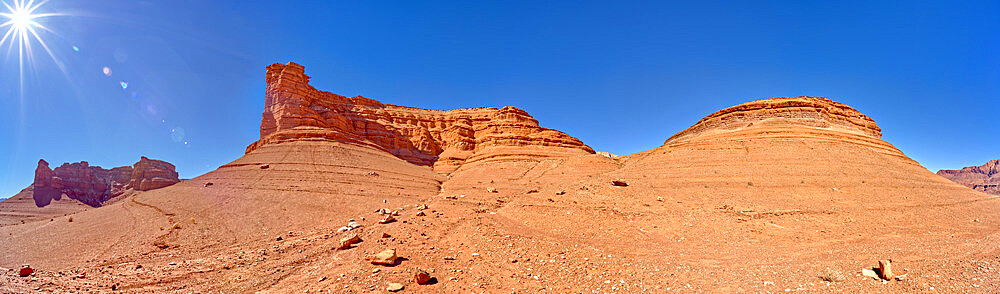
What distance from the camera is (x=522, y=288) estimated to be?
23.9 feet

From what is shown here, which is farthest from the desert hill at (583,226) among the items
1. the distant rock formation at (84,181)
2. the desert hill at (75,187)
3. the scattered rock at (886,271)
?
the distant rock formation at (84,181)

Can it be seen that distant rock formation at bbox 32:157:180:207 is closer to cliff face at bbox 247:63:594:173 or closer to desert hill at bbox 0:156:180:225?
desert hill at bbox 0:156:180:225

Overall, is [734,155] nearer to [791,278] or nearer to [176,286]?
[791,278]

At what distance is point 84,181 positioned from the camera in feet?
213

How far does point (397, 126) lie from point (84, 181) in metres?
62.9

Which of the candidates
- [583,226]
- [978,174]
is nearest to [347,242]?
[583,226]

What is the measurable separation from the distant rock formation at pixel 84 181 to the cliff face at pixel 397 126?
27969 mm

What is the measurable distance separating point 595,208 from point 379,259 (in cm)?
1030

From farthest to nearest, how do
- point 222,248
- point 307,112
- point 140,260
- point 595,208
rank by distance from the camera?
point 307,112 → point 595,208 → point 222,248 → point 140,260

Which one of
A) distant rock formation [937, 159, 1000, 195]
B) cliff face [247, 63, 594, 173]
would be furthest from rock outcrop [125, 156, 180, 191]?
distant rock formation [937, 159, 1000, 195]

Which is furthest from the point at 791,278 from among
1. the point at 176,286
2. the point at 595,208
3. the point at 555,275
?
the point at 176,286

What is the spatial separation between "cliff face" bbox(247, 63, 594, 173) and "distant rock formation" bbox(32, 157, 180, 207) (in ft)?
91.8

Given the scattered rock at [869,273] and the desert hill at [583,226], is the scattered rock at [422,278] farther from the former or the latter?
the scattered rock at [869,273]

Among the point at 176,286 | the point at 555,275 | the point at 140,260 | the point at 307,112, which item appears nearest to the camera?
the point at 555,275
